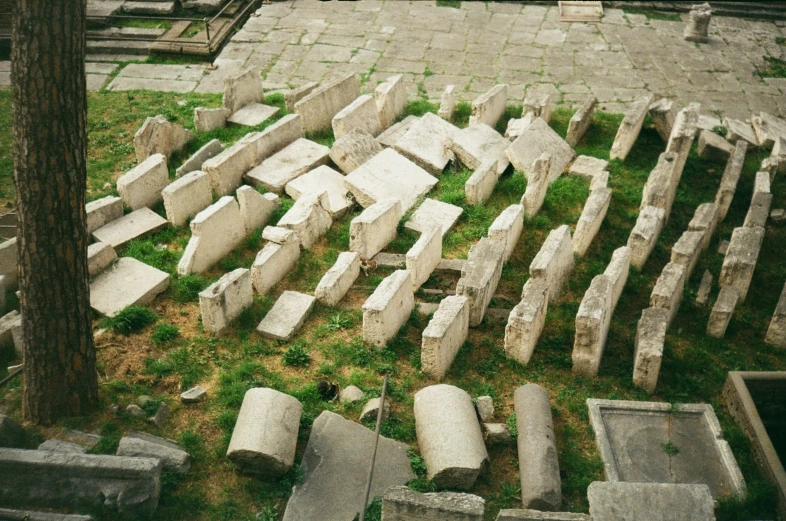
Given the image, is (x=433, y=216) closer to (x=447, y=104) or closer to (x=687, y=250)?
(x=447, y=104)

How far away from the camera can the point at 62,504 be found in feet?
19.1

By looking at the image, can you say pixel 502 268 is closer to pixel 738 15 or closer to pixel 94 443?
pixel 94 443

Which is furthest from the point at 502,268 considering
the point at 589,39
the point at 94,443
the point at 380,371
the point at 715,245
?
the point at 589,39

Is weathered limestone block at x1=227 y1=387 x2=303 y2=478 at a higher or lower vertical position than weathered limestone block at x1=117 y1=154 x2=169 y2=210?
lower

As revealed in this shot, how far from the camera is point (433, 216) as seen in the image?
9352mm

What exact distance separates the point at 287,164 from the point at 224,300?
9.59 feet

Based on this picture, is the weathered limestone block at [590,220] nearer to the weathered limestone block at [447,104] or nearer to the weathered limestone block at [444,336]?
the weathered limestone block at [444,336]

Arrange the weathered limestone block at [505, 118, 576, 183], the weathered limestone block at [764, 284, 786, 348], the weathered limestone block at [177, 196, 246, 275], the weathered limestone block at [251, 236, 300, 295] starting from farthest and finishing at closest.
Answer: the weathered limestone block at [505, 118, 576, 183] → the weathered limestone block at [177, 196, 246, 275] → the weathered limestone block at [251, 236, 300, 295] → the weathered limestone block at [764, 284, 786, 348]

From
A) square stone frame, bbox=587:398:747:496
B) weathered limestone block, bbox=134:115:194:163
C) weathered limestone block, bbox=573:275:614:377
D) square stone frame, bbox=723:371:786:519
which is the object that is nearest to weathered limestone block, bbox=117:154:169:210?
weathered limestone block, bbox=134:115:194:163

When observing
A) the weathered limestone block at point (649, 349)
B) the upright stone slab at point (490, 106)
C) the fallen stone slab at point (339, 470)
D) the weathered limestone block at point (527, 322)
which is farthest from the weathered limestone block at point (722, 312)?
the upright stone slab at point (490, 106)

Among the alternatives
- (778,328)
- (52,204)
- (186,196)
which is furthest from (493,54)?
(52,204)

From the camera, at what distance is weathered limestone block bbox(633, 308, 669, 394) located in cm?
719

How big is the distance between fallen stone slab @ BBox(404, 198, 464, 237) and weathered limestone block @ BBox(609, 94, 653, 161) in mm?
2760

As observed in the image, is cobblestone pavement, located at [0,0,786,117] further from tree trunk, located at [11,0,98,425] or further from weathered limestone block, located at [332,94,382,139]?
tree trunk, located at [11,0,98,425]
